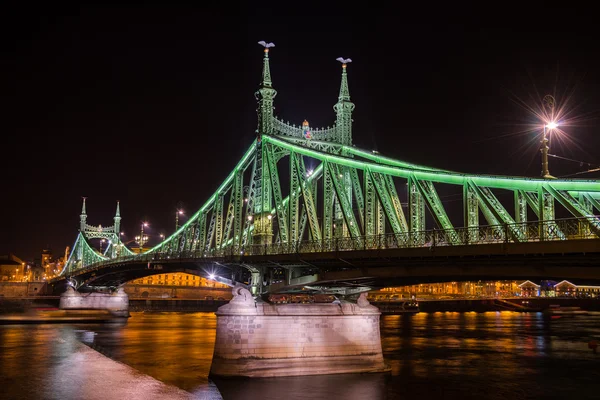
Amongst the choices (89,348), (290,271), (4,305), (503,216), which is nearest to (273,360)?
(290,271)

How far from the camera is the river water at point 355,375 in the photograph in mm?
27203

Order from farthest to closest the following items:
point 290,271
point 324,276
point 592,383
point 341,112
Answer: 1. point 341,112
2. point 290,271
3. point 324,276
4. point 592,383

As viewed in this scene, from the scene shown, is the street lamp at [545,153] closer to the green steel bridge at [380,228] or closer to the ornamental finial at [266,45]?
the green steel bridge at [380,228]

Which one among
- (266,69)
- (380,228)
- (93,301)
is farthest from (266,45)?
(93,301)

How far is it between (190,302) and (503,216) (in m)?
99.3

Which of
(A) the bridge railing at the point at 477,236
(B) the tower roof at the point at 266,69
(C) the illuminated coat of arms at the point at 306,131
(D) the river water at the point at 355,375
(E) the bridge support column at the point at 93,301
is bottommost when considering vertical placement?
(D) the river water at the point at 355,375

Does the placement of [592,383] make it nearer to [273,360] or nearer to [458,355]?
[458,355]

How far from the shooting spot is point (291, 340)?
30141 millimetres

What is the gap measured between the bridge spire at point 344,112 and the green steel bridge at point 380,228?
9 centimetres

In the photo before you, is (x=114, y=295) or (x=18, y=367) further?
(x=114, y=295)

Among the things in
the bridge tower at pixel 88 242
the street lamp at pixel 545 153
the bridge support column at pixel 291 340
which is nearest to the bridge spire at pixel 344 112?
A: the bridge support column at pixel 291 340

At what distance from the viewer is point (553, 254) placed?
2173 centimetres

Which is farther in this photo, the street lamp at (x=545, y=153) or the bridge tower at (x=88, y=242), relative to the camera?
the bridge tower at (x=88, y=242)

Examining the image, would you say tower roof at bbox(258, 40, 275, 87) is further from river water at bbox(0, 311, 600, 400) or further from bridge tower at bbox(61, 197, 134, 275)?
bridge tower at bbox(61, 197, 134, 275)
